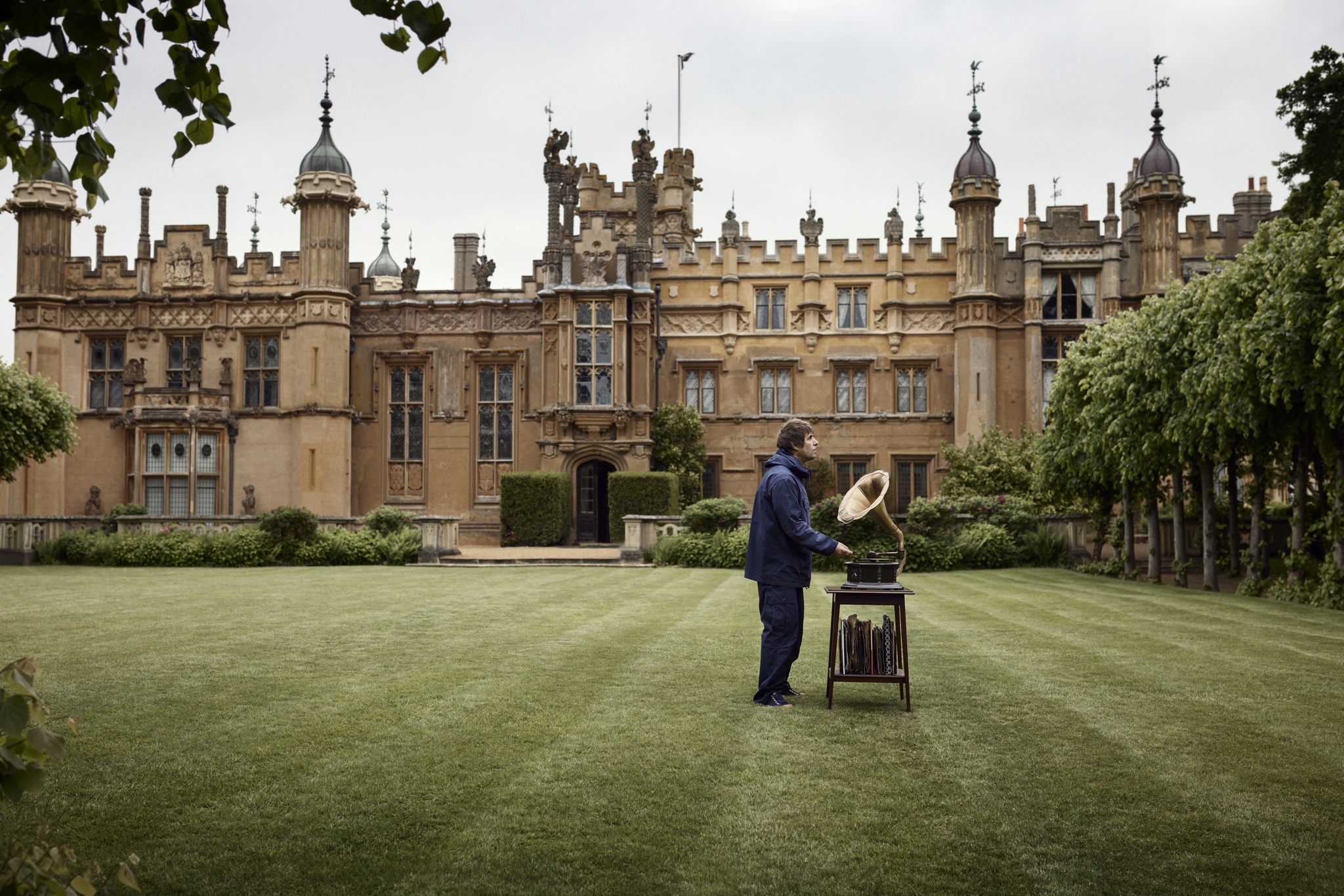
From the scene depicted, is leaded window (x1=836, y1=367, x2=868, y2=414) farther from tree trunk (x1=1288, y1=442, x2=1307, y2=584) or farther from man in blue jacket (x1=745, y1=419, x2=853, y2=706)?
man in blue jacket (x1=745, y1=419, x2=853, y2=706)

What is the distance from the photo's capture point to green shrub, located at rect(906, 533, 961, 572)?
2392cm

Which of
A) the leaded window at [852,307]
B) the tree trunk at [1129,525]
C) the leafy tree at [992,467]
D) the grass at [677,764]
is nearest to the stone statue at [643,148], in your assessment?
the leaded window at [852,307]

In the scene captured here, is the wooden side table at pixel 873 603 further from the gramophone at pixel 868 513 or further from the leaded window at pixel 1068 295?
the leaded window at pixel 1068 295

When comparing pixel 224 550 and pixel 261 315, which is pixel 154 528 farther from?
pixel 261 315

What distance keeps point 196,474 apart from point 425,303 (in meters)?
9.42

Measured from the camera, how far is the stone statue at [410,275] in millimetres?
38375

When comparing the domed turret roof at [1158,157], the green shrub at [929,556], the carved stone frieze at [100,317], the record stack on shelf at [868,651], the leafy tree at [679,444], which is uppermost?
the domed turret roof at [1158,157]

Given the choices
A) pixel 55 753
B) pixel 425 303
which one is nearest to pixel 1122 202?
pixel 425 303

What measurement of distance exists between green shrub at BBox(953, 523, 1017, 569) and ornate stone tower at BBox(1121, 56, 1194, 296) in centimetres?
1432

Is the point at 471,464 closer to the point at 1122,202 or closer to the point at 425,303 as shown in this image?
the point at 425,303

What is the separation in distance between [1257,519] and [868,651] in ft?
45.3

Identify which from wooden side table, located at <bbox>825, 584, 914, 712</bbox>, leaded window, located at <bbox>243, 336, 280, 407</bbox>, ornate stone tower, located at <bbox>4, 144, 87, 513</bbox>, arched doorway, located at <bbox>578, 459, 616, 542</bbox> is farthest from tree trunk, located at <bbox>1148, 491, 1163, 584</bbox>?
ornate stone tower, located at <bbox>4, 144, 87, 513</bbox>

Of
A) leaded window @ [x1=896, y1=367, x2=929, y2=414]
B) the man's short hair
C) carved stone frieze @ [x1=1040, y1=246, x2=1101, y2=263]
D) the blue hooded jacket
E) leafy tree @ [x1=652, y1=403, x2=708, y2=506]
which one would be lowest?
the blue hooded jacket

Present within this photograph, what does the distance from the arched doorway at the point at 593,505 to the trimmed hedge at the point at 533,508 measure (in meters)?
2.15
